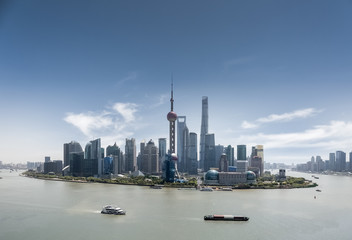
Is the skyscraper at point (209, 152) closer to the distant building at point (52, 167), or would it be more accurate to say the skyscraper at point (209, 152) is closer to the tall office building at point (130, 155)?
the tall office building at point (130, 155)

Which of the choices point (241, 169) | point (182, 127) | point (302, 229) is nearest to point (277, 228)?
point (302, 229)

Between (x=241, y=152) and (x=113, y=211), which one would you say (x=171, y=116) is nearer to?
(x=241, y=152)

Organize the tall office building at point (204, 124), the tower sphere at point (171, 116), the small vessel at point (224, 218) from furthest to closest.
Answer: the tall office building at point (204, 124), the tower sphere at point (171, 116), the small vessel at point (224, 218)

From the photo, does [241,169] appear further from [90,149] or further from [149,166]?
[90,149]

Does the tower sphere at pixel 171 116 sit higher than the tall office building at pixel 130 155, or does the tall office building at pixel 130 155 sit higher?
the tower sphere at pixel 171 116

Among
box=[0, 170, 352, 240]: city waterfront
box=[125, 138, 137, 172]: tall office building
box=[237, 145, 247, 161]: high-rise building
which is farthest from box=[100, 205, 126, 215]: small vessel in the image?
box=[237, 145, 247, 161]: high-rise building

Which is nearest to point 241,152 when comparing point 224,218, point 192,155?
point 192,155

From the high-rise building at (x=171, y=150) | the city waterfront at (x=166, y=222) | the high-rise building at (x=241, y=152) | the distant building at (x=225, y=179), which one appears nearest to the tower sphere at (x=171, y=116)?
the high-rise building at (x=171, y=150)

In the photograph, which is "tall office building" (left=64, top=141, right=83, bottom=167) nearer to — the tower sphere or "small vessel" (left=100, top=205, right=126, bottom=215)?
the tower sphere
